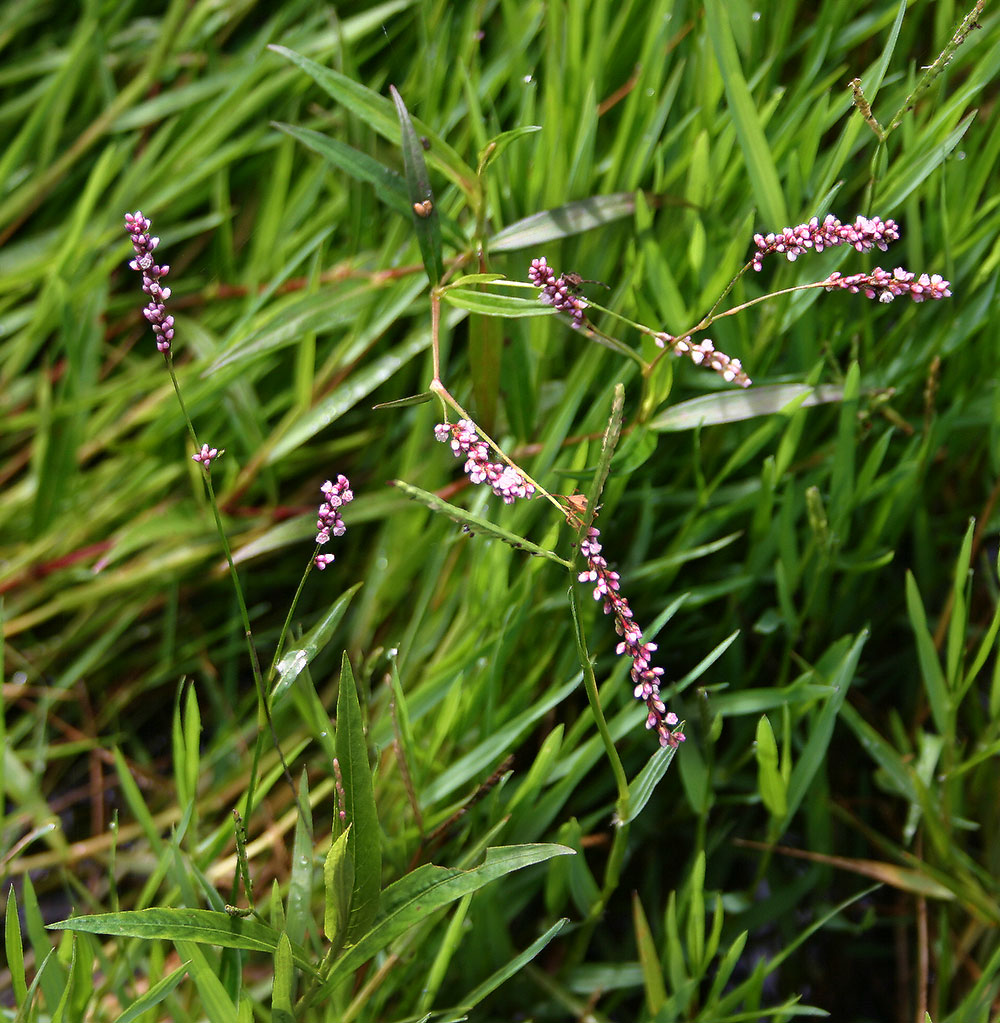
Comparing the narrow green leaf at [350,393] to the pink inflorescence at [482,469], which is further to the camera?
the narrow green leaf at [350,393]

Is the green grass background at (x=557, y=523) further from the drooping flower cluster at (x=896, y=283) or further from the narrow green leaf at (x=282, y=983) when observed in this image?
the drooping flower cluster at (x=896, y=283)

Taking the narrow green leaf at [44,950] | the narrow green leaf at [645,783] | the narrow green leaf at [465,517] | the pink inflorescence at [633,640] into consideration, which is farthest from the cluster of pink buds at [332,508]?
the narrow green leaf at [44,950]

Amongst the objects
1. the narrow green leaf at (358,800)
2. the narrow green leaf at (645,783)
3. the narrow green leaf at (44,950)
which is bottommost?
the narrow green leaf at (44,950)

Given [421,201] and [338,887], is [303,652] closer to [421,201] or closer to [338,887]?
[338,887]

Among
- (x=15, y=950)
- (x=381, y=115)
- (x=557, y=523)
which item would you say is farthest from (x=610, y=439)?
(x=15, y=950)

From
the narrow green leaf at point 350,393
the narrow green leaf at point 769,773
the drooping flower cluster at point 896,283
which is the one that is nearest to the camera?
the drooping flower cluster at point 896,283

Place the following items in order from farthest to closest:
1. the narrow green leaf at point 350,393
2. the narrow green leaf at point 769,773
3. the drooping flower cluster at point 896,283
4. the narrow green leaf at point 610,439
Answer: the narrow green leaf at point 350,393
the narrow green leaf at point 769,773
the drooping flower cluster at point 896,283
the narrow green leaf at point 610,439

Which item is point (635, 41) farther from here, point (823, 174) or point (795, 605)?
point (795, 605)

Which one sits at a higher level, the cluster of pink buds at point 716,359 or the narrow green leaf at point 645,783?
the cluster of pink buds at point 716,359
